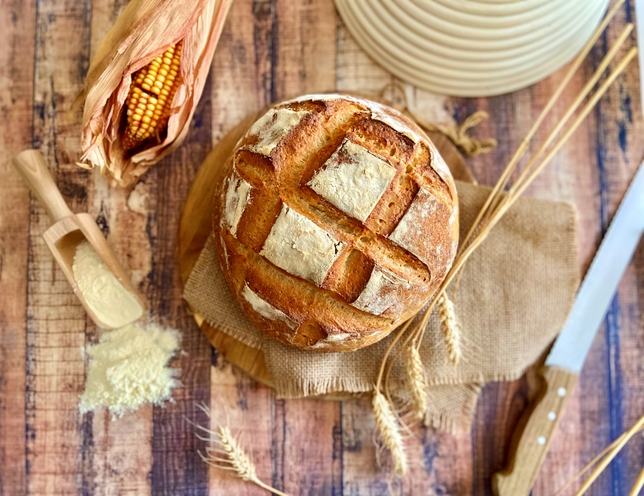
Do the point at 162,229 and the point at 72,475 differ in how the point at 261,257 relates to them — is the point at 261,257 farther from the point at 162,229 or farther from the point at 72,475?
the point at 72,475

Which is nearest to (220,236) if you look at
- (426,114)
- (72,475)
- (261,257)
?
(261,257)

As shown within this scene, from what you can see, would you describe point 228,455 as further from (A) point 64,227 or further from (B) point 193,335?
(A) point 64,227

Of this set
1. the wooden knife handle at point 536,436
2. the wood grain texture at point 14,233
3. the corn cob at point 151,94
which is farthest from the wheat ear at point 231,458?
the corn cob at point 151,94

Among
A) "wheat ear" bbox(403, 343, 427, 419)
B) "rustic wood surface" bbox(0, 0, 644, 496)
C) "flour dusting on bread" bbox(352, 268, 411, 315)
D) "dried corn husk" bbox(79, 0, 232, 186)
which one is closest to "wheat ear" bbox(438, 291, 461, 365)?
"wheat ear" bbox(403, 343, 427, 419)

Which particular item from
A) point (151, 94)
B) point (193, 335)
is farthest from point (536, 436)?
point (151, 94)

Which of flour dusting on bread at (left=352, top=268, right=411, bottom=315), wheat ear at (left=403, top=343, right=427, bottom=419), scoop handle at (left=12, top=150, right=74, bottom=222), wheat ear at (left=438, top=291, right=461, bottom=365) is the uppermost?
scoop handle at (left=12, top=150, right=74, bottom=222)

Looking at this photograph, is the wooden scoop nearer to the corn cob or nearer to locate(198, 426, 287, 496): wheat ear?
the corn cob

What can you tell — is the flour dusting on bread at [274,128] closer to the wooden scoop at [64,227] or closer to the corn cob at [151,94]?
the corn cob at [151,94]
